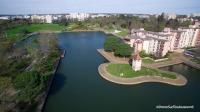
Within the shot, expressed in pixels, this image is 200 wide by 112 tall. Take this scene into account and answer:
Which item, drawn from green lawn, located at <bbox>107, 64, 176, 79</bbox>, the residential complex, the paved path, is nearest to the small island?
green lawn, located at <bbox>107, 64, 176, 79</bbox>

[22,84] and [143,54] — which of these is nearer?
[22,84]

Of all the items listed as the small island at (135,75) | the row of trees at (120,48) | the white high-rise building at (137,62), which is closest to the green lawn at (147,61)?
the row of trees at (120,48)

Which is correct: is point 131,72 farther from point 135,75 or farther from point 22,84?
point 22,84

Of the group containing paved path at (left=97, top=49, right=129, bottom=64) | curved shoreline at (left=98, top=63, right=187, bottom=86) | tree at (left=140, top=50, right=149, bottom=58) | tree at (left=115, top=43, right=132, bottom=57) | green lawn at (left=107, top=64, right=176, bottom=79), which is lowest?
curved shoreline at (left=98, top=63, right=187, bottom=86)

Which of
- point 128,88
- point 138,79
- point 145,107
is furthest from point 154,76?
point 145,107

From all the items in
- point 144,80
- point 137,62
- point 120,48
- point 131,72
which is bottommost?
point 144,80

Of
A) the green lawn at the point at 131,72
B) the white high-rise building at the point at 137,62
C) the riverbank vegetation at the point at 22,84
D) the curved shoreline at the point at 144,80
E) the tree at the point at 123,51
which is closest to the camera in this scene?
the riverbank vegetation at the point at 22,84

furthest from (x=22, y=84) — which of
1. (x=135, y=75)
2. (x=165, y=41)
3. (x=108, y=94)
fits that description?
(x=165, y=41)

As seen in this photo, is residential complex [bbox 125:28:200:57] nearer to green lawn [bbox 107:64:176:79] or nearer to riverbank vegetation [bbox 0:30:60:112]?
green lawn [bbox 107:64:176:79]

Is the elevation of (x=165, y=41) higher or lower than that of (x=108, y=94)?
higher

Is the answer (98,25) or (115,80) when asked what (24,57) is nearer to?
(115,80)

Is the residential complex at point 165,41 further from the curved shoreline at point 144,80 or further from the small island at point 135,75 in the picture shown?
the curved shoreline at point 144,80

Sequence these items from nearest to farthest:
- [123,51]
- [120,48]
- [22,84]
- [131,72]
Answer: [22,84] → [131,72] → [123,51] → [120,48]
